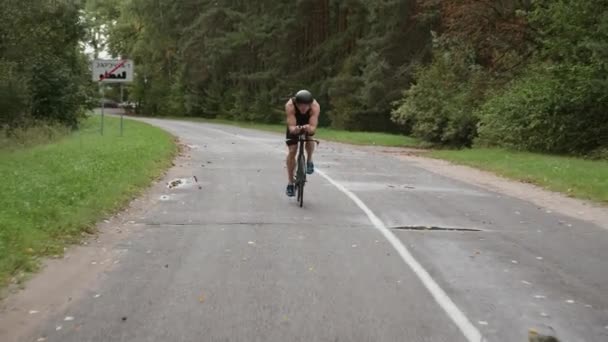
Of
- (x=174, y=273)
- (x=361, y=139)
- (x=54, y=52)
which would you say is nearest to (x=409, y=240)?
(x=174, y=273)

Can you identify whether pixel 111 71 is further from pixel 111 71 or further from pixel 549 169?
pixel 549 169

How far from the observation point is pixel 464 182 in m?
16.4

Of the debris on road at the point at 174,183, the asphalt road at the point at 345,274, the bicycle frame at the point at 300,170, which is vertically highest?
the bicycle frame at the point at 300,170

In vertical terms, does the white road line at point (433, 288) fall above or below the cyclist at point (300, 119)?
below

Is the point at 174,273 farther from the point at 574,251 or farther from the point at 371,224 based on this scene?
the point at 574,251

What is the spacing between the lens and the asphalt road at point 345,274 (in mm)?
5473

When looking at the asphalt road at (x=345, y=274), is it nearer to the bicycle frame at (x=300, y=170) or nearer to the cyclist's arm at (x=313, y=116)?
the bicycle frame at (x=300, y=170)

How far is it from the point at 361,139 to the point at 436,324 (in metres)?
29.4

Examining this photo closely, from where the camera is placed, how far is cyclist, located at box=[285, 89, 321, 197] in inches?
449

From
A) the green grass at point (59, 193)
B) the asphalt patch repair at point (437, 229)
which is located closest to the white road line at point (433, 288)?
the asphalt patch repair at point (437, 229)

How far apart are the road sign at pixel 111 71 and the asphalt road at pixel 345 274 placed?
12.3 meters

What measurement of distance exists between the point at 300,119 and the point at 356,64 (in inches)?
1368

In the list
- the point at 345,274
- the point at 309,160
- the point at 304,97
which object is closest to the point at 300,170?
the point at 309,160

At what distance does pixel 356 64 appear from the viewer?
45875 mm
